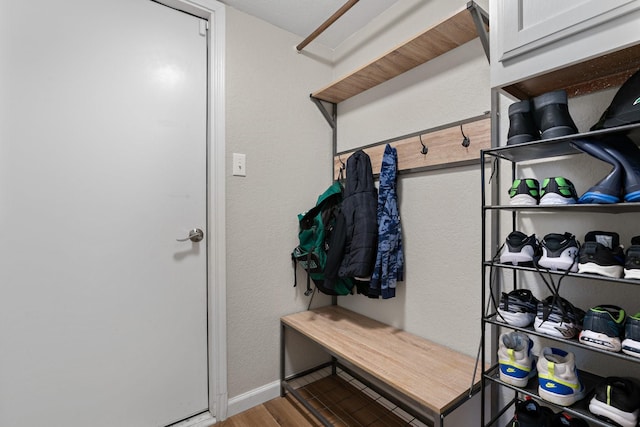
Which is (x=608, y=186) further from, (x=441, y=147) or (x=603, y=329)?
(x=441, y=147)

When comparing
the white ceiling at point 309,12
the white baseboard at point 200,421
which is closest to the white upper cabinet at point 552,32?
the white ceiling at point 309,12

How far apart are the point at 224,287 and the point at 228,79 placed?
1.16 metres

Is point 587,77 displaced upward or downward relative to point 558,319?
upward

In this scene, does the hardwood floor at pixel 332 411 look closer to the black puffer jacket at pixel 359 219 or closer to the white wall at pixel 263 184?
the white wall at pixel 263 184

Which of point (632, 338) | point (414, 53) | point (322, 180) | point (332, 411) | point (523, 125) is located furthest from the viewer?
point (322, 180)

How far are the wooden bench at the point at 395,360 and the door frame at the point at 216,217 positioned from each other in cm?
39

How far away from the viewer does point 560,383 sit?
88 cm

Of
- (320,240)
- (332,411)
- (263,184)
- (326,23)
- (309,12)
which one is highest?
(309,12)

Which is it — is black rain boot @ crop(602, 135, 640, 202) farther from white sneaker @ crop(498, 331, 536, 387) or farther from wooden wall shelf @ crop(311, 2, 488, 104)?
wooden wall shelf @ crop(311, 2, 488, 104)

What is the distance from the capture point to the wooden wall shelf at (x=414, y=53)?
126 centimetres

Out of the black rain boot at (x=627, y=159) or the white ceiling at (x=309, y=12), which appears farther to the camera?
the white ceiling at (x=309, y=12)

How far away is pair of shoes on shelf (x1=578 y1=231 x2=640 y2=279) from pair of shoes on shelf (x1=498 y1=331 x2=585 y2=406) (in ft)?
0.98

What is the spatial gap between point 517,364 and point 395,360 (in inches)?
19.9

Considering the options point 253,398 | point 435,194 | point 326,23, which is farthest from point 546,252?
point 253,398
